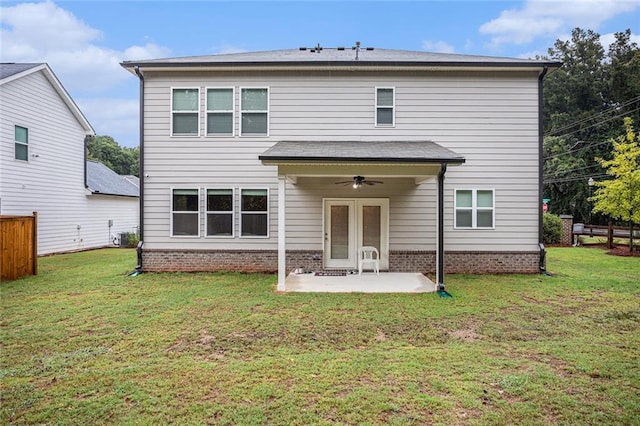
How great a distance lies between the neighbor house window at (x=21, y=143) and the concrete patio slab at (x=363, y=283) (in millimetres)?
10826

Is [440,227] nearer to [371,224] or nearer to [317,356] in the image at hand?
[371,224]

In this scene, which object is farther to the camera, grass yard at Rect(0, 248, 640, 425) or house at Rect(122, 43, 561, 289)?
house at Rect(122, 43, 561, 289)

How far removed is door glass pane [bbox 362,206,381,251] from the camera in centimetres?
952

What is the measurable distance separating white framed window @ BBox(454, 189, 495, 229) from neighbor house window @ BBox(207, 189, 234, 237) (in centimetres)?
640

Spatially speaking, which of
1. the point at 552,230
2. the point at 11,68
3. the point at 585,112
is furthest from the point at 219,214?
the point at 585,112

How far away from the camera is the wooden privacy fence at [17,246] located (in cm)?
823

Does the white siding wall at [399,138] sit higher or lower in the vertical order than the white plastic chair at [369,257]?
higher

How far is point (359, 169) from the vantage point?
7.38 m

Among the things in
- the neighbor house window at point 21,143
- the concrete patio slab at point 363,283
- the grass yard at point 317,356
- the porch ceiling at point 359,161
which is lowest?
the grass yard at point 317,356

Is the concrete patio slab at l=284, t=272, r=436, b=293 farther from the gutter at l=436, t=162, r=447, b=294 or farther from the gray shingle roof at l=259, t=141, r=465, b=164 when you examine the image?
the gray shingle roof at l=259, t=141, r=465, b=164

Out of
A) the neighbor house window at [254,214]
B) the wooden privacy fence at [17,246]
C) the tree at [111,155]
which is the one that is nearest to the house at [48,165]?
the wooden privacy fence at [17,246]

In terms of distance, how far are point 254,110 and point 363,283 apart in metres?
5.61

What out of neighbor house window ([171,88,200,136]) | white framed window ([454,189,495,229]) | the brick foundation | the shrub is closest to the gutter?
the brick foundation

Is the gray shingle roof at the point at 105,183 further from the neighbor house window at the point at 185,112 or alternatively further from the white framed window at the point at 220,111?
the white framed window at the point at 220,111
